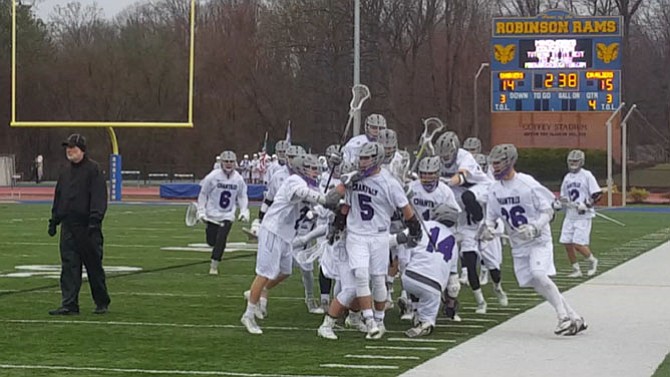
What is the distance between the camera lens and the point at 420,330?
11.7 m

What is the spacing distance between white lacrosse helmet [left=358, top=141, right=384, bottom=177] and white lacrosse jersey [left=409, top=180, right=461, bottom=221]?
49.0 inches

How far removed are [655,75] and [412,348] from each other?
68602mm

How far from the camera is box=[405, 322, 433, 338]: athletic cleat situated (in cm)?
1169

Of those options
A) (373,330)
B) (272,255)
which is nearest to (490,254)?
(272,255)

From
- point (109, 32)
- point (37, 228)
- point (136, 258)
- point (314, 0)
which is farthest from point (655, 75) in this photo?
point (136, 258)

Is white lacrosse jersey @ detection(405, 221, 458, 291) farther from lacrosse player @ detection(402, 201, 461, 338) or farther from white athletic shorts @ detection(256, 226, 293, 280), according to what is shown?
white athletic shorts @ detection(256, 226, 293, 280)

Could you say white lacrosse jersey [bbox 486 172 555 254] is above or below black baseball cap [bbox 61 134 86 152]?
below

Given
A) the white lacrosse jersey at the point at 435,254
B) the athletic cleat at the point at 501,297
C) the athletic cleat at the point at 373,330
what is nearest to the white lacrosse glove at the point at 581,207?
the athletic cleat at the point at 501,297

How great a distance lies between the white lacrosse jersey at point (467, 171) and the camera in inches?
542

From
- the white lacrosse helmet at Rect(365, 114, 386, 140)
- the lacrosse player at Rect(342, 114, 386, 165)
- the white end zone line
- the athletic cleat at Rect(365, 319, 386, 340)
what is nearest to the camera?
the white end zone line

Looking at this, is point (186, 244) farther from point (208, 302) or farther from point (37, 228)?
point (208, 302)

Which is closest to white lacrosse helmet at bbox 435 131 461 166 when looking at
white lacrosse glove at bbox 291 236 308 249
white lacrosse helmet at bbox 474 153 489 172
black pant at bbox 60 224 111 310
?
white lacrosse helmet at bbox 474 153 489 172

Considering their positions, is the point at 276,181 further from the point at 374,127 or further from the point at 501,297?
the point at 501,297

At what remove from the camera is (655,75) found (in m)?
76.9
